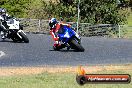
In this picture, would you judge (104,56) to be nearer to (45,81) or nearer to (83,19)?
(45,81)

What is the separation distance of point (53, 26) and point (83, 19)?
51.5 ft

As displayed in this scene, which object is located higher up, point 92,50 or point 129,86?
point 129,86

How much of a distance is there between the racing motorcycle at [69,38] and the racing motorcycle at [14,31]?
3.65m

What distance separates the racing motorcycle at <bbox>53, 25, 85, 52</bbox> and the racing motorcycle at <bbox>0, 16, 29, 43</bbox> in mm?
3655

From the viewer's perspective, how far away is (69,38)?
19.7 meters

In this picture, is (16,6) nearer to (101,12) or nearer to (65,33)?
(101,12)

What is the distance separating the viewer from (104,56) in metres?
18.2

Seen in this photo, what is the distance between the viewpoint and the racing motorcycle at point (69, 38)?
19644 millimetres

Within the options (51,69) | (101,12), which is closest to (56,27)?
(51,69)

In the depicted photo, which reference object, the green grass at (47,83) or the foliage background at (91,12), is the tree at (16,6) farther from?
the green grass at (47,83)

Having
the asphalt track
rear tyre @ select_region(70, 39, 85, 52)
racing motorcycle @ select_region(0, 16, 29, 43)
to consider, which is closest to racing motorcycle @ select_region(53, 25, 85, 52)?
rear tyre @ select_region(70, 39, 85, 52)

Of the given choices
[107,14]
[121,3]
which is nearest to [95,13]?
[107,14]

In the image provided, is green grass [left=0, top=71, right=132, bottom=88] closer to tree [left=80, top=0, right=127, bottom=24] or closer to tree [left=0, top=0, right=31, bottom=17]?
tree [left=80, top=0, right=127, bottom=24]

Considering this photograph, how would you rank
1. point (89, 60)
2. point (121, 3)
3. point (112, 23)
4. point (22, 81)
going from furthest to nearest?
point (121, 3) < point (112, 23) < point (89, 60) < point (22, 81)
